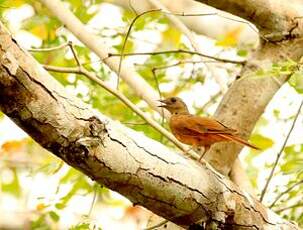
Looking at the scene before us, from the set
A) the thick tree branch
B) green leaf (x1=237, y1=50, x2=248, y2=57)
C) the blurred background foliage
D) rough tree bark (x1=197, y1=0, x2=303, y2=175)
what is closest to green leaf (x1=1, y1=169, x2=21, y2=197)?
the blurred background foliage

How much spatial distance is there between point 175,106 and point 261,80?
0.30 metres

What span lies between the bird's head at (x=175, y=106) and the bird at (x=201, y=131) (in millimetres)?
118

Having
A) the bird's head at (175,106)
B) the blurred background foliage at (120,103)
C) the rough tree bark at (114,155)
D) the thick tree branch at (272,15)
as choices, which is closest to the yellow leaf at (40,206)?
the blurred background foliage at (120,103)

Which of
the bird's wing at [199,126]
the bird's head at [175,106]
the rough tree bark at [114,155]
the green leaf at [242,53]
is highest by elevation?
the green leaf at [242,53]

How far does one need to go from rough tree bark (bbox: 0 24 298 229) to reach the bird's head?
535 millimetres

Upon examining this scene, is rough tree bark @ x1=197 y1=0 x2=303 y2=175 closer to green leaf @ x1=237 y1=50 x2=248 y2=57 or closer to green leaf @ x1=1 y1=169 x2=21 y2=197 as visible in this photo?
green leaf @ x1=237 y1=50 x2=248 y2=57

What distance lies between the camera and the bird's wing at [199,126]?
215 cm

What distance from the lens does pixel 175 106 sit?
8.23 feet

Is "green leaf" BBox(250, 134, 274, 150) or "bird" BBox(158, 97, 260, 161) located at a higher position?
"green leaf" BBox(250, 134, 274, 150)

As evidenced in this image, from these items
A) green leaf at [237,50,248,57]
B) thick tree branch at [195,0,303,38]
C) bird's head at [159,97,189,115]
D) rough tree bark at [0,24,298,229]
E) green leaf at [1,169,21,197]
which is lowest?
rough tree bark at [0,24,298,229]

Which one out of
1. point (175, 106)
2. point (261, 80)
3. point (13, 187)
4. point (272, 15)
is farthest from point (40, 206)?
point (272, 15)

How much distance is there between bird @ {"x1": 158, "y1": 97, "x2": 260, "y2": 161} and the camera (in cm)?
215

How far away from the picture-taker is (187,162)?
5.90ft

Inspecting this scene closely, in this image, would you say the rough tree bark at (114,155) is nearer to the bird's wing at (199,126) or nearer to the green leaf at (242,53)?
the bird's wing at (199,126)
